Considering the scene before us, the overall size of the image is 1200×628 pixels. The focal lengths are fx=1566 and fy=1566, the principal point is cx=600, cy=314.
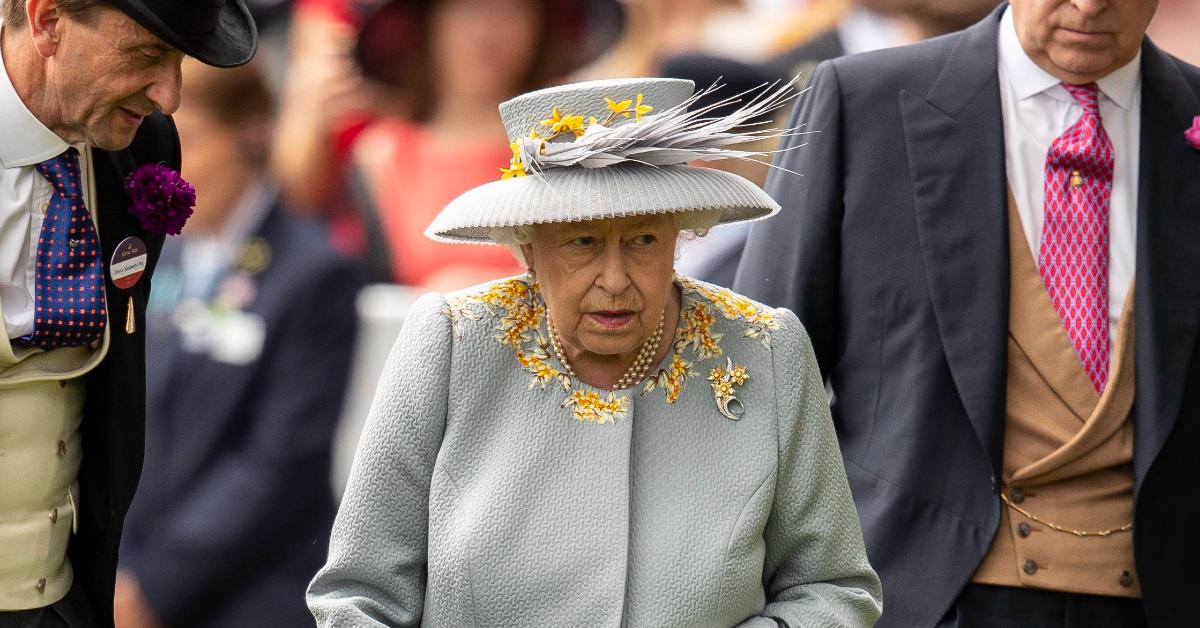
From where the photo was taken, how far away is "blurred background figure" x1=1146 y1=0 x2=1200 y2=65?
4328 mm

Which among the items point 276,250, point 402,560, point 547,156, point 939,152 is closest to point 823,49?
point 939,152

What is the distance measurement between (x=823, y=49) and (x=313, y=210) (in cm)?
170

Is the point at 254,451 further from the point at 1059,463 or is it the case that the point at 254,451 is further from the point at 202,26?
the point at 1059,463

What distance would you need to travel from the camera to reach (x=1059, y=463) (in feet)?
10.0

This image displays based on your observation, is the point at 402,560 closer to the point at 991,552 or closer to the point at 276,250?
the point at 991,552

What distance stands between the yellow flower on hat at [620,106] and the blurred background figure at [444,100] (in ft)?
7.52

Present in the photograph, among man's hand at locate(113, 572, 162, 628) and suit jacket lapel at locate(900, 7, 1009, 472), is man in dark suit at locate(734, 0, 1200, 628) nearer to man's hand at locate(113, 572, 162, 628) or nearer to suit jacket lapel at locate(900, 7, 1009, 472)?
suit jacket lapel at locate(900, 7, 1009, 472)

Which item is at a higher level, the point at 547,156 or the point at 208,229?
the point at 547,156

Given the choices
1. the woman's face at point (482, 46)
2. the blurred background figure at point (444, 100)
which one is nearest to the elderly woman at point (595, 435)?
the blurred background figure at point (444, 100)

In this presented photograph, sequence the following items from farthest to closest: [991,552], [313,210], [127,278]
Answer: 1. [313,210]
2. [991,552]
3. [127,278]

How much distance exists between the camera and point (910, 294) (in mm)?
3240

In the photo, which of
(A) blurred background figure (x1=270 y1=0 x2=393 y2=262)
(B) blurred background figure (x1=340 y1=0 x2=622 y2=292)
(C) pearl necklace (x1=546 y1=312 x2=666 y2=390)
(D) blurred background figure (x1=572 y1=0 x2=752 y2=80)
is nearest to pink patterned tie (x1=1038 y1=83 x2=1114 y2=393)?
(C) pearl necklace (x1=546 y1=312 x2=666 y2=390)

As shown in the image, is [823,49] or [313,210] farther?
[313,210]

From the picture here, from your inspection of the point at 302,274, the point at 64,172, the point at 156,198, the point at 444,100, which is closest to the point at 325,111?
the point at 444,100
